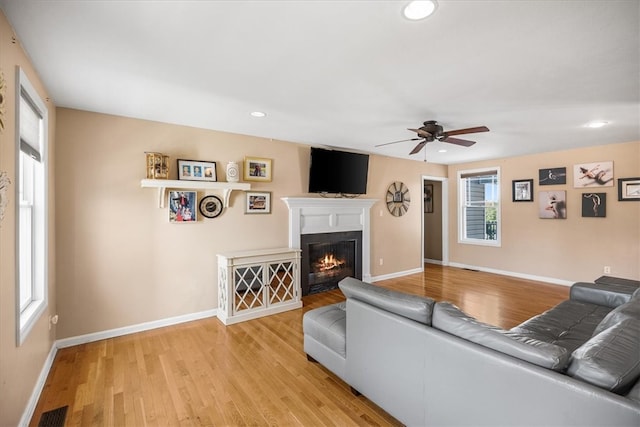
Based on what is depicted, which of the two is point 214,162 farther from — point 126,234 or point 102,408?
point 102,408

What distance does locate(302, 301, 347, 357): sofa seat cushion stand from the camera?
224 centimetres

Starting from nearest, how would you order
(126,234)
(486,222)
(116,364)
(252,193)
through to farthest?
(116,364) < (126,234) < (252,193) < (486,222)

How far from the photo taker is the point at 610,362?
1.20m

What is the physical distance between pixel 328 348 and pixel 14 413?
193cm

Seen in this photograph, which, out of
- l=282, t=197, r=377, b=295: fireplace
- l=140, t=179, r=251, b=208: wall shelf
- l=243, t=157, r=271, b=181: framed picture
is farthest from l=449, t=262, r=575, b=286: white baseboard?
→ l=140, t=179, r=251, b=208: wall shelf

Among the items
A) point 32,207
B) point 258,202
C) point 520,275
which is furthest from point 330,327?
point 520,275

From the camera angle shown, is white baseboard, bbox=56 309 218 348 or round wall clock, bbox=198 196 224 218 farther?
round wall clock, bbox=198 196 224 218

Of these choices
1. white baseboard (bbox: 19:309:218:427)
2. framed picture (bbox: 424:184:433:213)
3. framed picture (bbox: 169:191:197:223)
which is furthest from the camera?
framed picture (bbox: 424:184:433:213)

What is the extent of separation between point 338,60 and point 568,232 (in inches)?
213

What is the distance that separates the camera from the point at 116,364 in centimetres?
261

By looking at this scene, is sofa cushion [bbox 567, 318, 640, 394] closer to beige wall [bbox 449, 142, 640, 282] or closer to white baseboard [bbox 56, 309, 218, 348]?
white baseboard [bbox 56, 309, 218, 348]

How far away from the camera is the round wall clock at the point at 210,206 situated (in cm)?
369

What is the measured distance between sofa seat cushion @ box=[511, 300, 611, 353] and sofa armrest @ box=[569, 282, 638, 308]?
0.20 ft

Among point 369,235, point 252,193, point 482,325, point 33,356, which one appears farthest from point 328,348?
point 369,235
